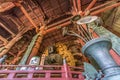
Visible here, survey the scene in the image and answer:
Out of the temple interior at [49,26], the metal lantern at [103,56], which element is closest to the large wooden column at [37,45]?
the temple interior at [49,26]

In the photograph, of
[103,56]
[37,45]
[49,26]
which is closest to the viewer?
[103,56]

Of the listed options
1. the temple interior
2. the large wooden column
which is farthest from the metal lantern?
the large wooden column

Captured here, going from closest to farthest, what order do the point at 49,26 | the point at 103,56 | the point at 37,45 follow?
1. the point at 103,56
2. the point at 37,45
3. the point at 49,26

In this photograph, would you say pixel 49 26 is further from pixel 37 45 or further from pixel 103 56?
pixel 103 56

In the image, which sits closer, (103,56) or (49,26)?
(103,56)

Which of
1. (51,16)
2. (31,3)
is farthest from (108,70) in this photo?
(51,16)

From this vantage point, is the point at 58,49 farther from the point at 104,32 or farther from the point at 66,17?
the point at 104,32

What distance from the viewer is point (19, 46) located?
6957 millimetres

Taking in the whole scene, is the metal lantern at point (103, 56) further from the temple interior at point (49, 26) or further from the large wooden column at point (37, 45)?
the large wooden column at point (37, 45)

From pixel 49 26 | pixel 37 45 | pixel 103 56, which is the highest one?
pixel 49 26

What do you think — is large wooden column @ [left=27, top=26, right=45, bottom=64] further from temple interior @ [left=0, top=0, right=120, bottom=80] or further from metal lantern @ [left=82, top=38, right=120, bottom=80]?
metal lantern @ [left=82, top=38, right=120, bottom=80]

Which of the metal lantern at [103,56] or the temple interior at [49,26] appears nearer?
the metal lantern at [103,56]

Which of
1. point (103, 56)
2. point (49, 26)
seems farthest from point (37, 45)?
point (103, 56)

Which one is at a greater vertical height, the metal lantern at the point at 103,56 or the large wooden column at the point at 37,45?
the large wooden column at the point at 37,45
